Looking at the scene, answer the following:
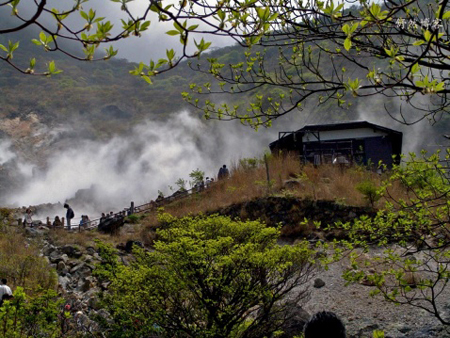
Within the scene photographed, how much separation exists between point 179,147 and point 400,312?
5137cm

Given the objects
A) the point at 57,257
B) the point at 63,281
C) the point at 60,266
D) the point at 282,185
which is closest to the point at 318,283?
the point at 282,185

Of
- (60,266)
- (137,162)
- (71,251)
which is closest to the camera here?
(60,266)

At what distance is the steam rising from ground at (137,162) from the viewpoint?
1860 inches

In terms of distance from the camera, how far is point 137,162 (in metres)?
56.0

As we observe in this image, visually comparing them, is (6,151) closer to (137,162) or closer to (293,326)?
(137,162)

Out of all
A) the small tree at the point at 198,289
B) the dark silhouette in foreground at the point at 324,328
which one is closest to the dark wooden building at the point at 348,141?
the small tree at the point at 198,289

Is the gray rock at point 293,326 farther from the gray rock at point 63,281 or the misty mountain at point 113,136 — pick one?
the misty mountain at point 113,136

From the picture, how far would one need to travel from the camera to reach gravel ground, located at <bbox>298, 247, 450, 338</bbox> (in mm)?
7936

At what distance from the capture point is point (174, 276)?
6.54 meters

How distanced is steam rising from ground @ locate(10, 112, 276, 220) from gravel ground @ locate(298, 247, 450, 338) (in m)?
33.7

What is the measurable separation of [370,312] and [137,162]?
49.3 meters

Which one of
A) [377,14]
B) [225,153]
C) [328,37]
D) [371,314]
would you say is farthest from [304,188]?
[225,153]

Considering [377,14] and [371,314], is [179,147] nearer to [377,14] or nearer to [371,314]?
[371,314]

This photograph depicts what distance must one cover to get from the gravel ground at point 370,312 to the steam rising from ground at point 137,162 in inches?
1328
